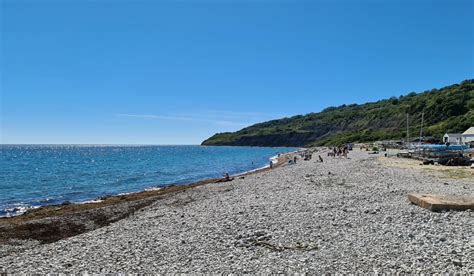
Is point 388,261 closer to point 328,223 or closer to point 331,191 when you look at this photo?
point 328,223

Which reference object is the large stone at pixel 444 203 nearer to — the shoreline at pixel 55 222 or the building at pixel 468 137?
the shoreline at pixel 55 222

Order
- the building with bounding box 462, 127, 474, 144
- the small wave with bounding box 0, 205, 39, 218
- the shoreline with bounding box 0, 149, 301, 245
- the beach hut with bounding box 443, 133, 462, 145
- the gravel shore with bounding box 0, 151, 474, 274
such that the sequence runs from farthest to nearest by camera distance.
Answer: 1. the beach hut with bounding box 443, 133, 462, 145
2. the building with bounding box 462, 127, 474, 144
3. the small wave with bounding box 0, 205, 39, 218
4. the shoreline with bounding box 0, 149, 301, 245
5. the gravel shore with bounding box 0, 151, 474, 274

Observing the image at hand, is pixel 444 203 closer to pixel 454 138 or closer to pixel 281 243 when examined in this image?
pixel 281 243

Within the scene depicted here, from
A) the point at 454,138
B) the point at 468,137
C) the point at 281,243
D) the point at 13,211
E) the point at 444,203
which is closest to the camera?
the point at 281,243

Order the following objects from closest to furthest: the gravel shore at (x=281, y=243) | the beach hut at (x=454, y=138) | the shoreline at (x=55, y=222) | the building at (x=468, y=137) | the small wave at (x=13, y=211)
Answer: the gravel shore at (x=281, y=243) → the shoreline at (x=55, y=222) → the small wave at (x=13, y=211) → the building at (x=468, y=137) → the beach hut at (x=454, y=138)

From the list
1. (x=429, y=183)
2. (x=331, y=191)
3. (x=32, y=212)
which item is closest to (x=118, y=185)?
(x=32, y=212)

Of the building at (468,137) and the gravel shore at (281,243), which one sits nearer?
the gravel shore at (281,243)

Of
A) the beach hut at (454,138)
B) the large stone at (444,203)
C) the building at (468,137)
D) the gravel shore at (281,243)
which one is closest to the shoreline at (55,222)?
the gravel shore at (281,243)

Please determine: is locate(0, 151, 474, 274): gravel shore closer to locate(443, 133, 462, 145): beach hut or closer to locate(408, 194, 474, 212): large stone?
locate(408, 194, 474, 212): large stone

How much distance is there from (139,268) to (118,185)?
33.7 m

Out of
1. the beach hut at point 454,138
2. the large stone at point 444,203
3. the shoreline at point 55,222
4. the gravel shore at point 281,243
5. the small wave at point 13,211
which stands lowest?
the small wave at point 13,211

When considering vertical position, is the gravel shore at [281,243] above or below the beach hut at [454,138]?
below

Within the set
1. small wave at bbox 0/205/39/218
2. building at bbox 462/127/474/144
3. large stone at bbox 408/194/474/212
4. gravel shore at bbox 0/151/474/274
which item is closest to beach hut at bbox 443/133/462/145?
building at bbox 462/127/474/144

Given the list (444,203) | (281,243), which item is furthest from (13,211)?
(444,203)
